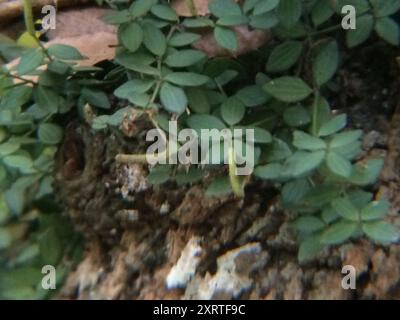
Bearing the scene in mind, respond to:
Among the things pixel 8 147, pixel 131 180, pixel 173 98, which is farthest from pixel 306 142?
pixel 8 147

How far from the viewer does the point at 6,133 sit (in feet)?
5.36

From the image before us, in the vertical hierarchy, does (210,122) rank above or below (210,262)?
above

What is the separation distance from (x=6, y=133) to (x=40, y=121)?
0.24 ft

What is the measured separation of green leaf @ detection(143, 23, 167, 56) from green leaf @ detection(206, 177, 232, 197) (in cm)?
29

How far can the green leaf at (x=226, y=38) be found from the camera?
4.93ft

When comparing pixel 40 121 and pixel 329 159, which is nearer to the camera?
pixel 329 159

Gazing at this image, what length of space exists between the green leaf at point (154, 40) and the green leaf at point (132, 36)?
1 centimetres

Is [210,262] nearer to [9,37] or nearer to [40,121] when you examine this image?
[40,121]

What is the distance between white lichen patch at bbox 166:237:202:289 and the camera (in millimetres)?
1417

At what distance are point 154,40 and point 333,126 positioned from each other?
15.8 inches

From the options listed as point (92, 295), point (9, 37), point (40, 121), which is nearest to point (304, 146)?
point (92, 295)

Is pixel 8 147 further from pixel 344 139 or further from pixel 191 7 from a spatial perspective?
pixel 344 139

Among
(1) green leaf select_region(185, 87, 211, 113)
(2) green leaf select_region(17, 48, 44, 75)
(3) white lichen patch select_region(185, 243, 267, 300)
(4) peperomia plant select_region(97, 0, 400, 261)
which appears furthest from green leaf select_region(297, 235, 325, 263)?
(2) green leaf select_region(17, 48, 44, 75)

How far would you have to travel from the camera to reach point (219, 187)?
1396 millimetres
